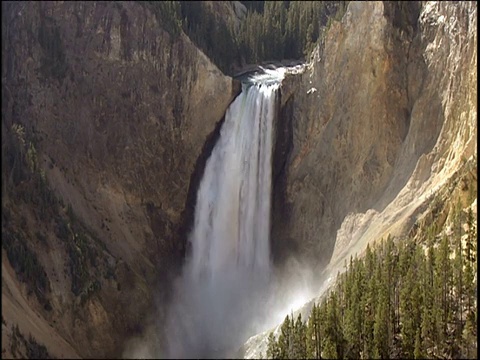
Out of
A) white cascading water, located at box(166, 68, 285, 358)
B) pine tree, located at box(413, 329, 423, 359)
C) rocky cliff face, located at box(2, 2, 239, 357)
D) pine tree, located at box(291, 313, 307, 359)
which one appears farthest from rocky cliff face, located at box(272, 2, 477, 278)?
pine tree, located at box(413, 329, 423, 359)

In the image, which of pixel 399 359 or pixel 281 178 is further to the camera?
pixel 281 178

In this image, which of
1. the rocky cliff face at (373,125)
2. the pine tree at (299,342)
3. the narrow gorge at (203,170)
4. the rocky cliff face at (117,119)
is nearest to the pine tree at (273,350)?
the narrow gorge at (203,170)

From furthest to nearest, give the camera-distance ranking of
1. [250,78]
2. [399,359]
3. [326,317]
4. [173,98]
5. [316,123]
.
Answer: [250,78], [173,98], [316,123], [326,317], [399,359]

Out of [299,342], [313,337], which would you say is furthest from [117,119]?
[313,337]

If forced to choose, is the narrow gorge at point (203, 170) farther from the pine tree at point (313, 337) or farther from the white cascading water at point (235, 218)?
the pine tree at point (313, 337)

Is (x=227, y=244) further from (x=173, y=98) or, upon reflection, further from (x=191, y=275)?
(x=173, y=98)

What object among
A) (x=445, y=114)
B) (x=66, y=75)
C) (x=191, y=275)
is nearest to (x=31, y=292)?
(x=191, y=275)
